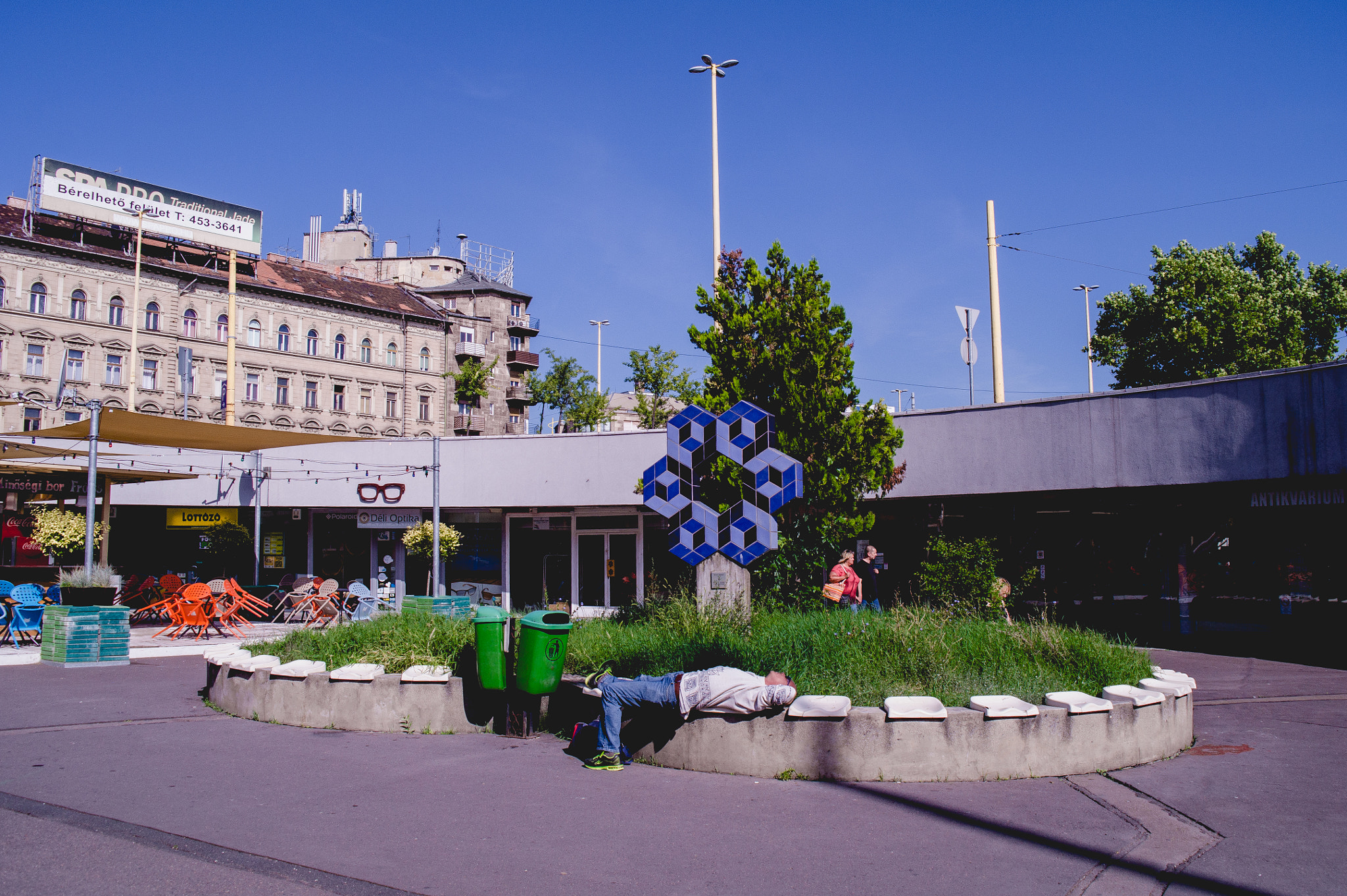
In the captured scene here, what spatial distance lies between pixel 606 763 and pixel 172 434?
15120 millimetres

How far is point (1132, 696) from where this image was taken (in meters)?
7.59

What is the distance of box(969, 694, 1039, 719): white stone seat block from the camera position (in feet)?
23.0

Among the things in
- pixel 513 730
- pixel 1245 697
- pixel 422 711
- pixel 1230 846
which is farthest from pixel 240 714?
pixel 1245 697

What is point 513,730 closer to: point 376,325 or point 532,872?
point 532,872

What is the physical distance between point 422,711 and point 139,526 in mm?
27142

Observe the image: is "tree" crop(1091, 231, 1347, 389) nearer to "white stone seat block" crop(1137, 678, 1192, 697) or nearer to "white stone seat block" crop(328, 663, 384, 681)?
"white stone seat block" crop(1137, 678, 1192, 697)

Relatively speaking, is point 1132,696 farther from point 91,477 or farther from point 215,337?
point 215,337

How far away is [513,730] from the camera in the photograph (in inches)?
337

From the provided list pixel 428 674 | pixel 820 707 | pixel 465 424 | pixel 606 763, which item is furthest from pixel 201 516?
pixel 465 424

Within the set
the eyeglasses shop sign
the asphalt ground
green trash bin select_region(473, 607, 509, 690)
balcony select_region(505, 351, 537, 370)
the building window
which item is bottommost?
the asphalt ground

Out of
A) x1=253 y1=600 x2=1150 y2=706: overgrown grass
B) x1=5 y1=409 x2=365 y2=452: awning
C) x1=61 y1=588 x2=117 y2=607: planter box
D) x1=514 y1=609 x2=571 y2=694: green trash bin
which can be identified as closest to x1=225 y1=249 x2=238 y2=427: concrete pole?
x1=5 y1=409 x2=365 y2=452: awning

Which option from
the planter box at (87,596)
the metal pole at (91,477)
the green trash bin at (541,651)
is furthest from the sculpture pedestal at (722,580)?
the metal pole at (91,477)

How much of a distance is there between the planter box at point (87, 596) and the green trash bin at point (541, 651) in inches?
404

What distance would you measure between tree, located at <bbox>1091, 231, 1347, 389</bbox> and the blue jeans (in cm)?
3280
